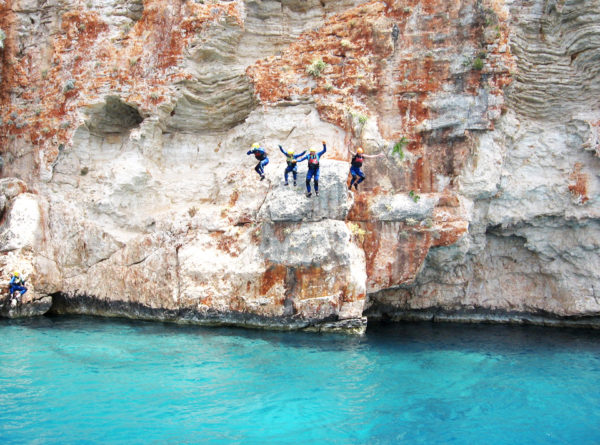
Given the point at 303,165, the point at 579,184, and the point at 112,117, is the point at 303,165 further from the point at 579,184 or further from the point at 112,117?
the point at 579,184

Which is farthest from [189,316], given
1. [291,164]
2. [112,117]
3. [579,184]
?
[579,184]

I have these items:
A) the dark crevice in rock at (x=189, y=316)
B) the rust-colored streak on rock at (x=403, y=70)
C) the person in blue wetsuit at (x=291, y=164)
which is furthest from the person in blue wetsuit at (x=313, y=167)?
the dark crevice in rock at (x=189, y=316)

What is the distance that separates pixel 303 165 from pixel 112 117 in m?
7.49

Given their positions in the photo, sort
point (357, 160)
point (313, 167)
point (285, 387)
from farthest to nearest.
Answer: point (357, 160) < point (313, 167) < point (285, 387)

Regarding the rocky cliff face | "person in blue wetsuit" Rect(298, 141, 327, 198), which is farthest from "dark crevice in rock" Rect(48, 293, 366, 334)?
"person in blue wetsuit" Rect(298, 141, 327, 198)

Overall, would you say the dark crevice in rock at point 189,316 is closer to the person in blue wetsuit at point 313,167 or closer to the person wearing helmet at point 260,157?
the person in blue wetsuit at point 313,167

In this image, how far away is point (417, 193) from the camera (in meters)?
13.8

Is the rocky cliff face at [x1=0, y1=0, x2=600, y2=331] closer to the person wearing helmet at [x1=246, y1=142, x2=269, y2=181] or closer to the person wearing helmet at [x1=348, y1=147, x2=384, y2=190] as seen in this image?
the person wearing helmet at [x1=348, y1=147, x2=384, y2=190]

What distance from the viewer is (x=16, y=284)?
1349cm

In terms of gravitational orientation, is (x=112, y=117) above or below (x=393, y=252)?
above

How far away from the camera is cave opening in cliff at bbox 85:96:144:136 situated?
1560 centimetres

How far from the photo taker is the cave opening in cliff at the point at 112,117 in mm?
15602

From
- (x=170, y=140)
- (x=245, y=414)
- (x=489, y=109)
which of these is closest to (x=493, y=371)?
(x=245, y=414)

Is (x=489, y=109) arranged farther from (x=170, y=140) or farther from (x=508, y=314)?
(x=170, y=140)
